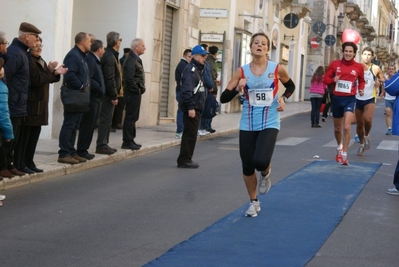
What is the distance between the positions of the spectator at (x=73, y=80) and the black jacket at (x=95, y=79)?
0.38m

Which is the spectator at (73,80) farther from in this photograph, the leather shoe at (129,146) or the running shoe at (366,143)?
the running shoe at (366,143)

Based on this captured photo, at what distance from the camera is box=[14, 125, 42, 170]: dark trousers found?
1100 centimetres

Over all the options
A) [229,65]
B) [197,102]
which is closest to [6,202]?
[197,102]

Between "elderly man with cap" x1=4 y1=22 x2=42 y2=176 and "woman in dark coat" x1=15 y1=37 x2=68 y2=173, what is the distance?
0.23 m

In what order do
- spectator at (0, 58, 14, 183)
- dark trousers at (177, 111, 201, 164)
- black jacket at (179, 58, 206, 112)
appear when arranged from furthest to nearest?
dark trousers at (177, 111, 201, 164) < black jacket at (179, 58, 206, 112) < spectator at (0, 58, 14, 183)

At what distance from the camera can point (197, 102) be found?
1327 centimetres

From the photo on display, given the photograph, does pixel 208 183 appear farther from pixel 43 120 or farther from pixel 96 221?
pixel 96 221

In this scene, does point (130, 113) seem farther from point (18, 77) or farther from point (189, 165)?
point (18, 77)

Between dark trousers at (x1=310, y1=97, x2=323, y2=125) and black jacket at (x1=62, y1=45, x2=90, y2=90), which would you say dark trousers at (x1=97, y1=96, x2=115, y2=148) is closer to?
black jacket at (x1=62, y1=45, x2=90, y2=90)

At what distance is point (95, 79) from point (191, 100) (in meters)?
1.45

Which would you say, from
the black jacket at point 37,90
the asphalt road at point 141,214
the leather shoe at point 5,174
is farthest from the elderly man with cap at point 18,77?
the asphalt road at point 141,214

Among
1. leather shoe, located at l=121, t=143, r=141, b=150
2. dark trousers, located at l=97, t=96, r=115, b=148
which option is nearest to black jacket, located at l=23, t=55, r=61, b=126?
dark trousers, located at l=97, t=96, r=115, b=148

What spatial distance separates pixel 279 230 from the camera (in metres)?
8.05

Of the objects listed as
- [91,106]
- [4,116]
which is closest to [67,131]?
[91,106]
